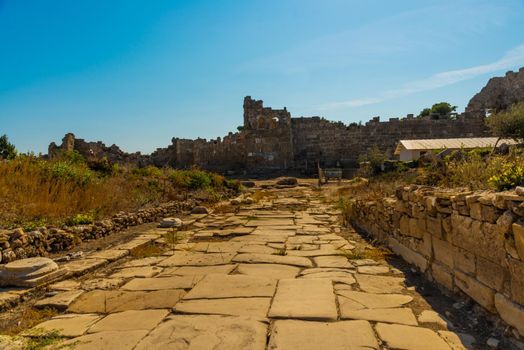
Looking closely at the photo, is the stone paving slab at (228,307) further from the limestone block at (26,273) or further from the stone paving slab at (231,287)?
the limestone block at (26,273)

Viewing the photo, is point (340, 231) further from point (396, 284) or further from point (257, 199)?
point (257, 199)

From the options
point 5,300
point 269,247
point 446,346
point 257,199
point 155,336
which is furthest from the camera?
point 257,199

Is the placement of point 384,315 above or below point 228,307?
below

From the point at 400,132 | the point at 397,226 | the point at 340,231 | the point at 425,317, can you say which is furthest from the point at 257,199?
the point at 400,132

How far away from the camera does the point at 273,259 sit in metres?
5.75

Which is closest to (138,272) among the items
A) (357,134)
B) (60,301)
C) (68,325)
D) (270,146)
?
(60,301)

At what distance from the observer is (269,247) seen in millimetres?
6617

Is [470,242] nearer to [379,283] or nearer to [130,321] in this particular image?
[379,283]

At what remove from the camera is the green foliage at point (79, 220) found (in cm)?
708

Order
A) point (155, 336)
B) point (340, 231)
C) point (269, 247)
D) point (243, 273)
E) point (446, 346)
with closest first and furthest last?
point (446, 346) < point (155, 336) < point (243, 273) < point (269, 247) < point (340, 231)

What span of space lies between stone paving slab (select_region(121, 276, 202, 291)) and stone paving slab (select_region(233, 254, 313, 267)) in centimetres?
109

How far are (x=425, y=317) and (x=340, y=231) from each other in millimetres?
4598

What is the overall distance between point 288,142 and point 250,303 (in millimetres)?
20698

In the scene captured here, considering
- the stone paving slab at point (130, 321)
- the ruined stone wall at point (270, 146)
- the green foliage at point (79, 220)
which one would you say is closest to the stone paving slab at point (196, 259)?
the stone paving slab at point (130, 321)
